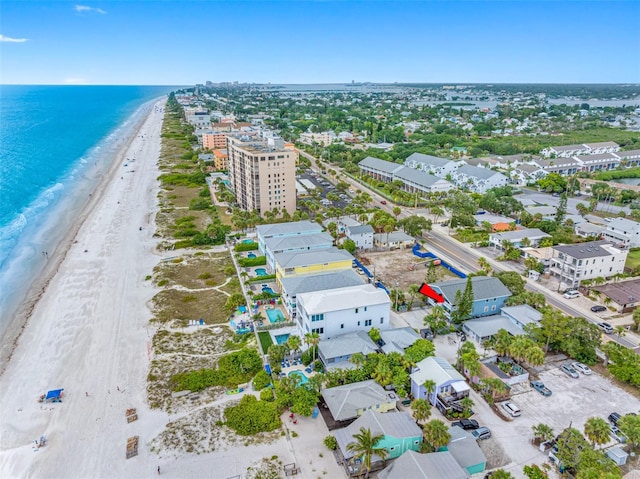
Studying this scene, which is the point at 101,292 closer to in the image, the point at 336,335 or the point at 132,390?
the point at 132,390

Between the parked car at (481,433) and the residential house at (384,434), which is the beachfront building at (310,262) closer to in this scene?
the residential house at (384,434)

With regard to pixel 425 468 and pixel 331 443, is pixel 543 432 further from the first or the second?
pixel 331 443

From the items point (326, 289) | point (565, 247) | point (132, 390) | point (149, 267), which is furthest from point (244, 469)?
point (565, 247)

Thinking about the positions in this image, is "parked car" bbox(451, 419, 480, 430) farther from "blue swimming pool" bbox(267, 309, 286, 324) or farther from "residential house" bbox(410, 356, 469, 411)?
"blue swimming pool" bbox(267, 309, 286, 324)

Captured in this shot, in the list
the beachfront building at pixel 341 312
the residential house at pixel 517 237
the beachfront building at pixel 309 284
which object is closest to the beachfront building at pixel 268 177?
the beachfront building at pixel 309 284

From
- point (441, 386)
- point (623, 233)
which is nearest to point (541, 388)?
point (441, 386)

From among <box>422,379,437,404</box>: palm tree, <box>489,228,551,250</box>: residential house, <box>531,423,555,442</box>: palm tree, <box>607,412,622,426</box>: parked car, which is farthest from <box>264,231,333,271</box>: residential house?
<box>607,412,622,426</box>: parked car
